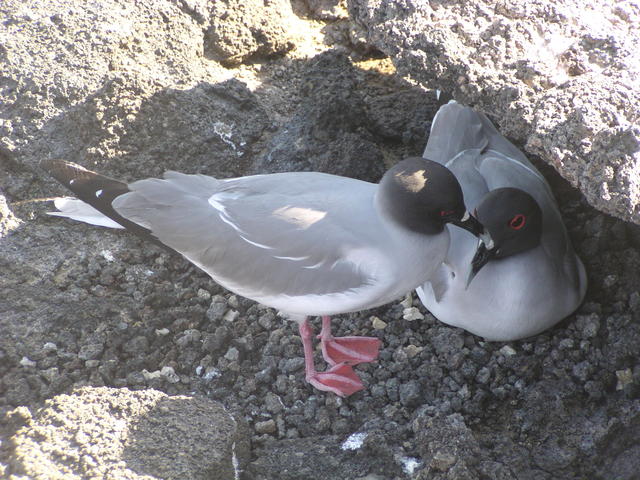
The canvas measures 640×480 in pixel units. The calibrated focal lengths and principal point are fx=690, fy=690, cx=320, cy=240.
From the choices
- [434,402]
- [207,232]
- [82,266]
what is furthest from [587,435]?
[82,266]

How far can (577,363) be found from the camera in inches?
127

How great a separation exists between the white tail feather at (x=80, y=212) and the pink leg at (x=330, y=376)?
1.11m

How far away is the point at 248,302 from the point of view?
3.72m

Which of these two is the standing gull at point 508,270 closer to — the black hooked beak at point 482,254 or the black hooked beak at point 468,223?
the black hooked beak at point 482,254

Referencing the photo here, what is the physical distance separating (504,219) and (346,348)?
39.8 inches

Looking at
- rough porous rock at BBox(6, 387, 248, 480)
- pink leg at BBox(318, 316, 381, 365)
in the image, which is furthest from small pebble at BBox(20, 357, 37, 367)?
pink leg at BBox(318, 316, 381, 365)

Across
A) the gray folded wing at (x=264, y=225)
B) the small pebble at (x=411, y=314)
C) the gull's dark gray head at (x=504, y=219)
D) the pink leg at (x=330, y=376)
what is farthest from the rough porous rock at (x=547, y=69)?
the pink leg at (x=330, y=376)

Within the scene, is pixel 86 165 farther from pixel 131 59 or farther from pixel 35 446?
pixel 35 446

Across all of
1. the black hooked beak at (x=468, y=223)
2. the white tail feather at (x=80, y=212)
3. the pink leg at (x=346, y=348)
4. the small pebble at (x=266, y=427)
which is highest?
the white tail feather at (x=80, y=212)

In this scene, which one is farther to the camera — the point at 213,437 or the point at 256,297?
the point at 256,297

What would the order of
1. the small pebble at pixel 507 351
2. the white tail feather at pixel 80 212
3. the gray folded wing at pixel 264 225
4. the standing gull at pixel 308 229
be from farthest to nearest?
the white tail feather at pixel 80 212 < the small pebble at pixel 507 351 < the gray folded wing at pixel 264 225 < the standing gull at pixel 308 229

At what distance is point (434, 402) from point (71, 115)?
2.57m

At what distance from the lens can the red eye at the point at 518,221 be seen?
3.11 meters

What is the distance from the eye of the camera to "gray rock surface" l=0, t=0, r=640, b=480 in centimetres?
291
